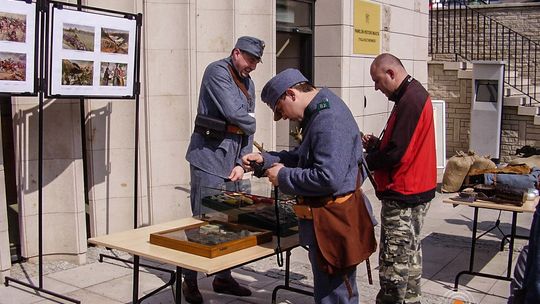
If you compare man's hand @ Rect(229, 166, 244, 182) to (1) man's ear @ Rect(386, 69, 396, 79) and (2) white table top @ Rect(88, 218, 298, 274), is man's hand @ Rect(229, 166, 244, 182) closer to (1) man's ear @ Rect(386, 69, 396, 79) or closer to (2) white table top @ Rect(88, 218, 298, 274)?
(2) white table top @ Rect(88, 218, 298, 274)

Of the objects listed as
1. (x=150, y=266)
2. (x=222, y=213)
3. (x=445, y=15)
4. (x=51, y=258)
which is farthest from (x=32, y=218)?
(x=445, y=15)

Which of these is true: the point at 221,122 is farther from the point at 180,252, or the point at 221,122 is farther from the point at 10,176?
the point at 10,176

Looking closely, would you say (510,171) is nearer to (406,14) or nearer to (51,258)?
(51,258)

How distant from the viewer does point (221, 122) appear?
15.9 feet

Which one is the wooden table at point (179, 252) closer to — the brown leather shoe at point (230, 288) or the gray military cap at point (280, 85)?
the gray military cap at point (280, 85)

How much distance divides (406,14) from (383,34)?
3.39 ft

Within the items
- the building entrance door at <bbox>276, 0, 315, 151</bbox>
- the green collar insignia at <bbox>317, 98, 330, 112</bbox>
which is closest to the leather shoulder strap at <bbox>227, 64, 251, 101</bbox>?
the green collar insignia at <bbox>317, 98, 330, 112</bbox>

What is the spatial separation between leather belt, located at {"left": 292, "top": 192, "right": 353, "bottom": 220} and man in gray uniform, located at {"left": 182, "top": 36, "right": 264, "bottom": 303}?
1341 millimetres

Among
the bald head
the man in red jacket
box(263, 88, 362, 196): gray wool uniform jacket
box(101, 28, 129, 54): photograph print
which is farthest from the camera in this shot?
box(101, 28, 129, 54): photograph print

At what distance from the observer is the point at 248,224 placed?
4195mm

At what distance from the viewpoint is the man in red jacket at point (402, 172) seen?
4.21 metres

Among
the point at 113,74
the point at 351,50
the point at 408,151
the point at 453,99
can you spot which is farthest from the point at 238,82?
the point at 453,99

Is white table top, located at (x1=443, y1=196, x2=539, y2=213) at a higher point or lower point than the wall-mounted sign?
lower

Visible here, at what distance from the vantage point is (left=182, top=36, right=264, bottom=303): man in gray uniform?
4797 millimetres
